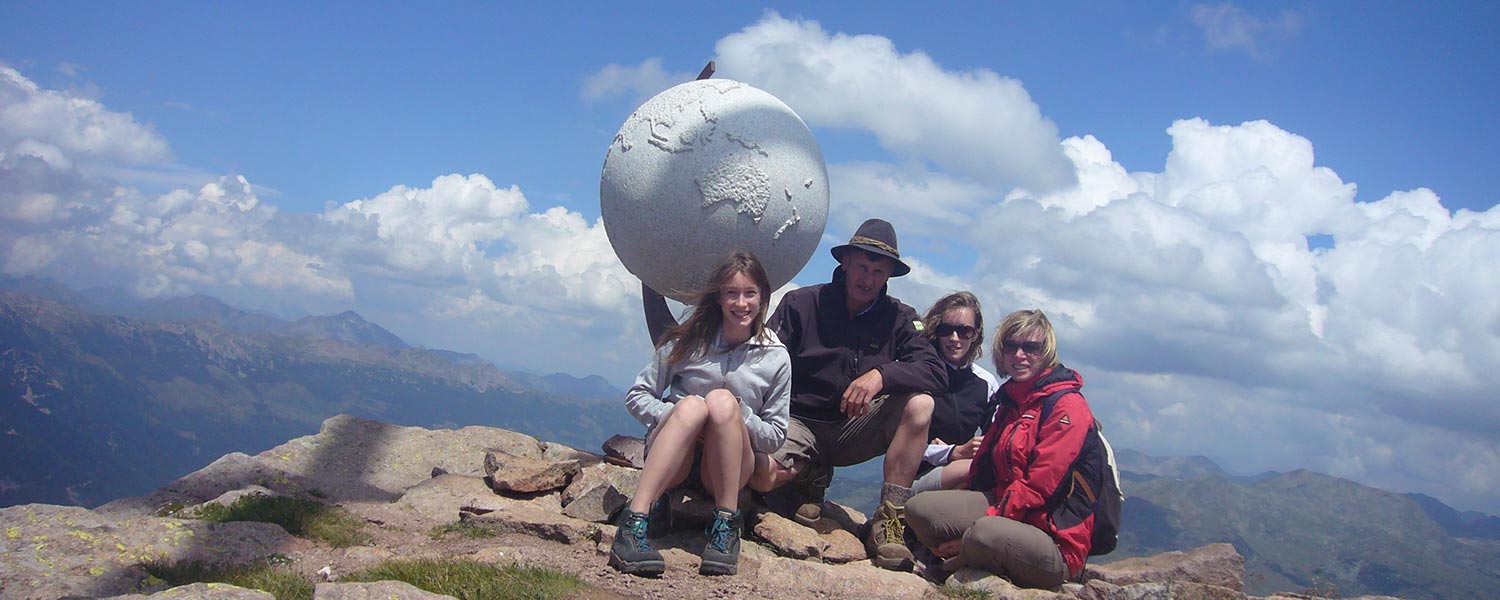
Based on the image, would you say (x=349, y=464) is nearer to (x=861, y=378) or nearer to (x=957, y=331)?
(x=861, y=378)

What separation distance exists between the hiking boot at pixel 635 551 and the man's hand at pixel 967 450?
2.46 metres

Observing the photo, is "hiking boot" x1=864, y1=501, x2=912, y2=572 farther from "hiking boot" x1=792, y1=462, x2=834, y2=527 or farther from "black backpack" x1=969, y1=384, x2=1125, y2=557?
"black backpack" x1=969, y1=384, x2=1125, y2=557

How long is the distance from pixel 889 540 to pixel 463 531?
9.08 feet

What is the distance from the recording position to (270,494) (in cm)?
652

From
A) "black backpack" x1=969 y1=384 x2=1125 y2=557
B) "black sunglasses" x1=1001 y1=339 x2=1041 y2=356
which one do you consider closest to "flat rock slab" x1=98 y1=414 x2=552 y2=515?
"black sunglasses" x1=1001 y1=339 x2=1041 y2=356

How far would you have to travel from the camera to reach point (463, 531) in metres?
5.87

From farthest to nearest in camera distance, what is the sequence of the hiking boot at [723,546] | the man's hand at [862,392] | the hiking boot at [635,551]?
the man's hand at [862,392] < the hiking boot at [723,546] < the hiking boot at [635,551]

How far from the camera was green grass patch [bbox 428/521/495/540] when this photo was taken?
5.77 metres

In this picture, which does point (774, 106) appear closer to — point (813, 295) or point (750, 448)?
point (813, 295)

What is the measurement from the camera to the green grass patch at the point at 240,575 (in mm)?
4111

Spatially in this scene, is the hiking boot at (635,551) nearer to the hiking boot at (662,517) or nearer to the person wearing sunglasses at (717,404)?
the person wearing sunglasses at (717,404)

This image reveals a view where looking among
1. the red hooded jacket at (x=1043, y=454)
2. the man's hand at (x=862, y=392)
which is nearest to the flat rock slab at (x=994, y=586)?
the red hooded jacket at (x=1043, y=454)

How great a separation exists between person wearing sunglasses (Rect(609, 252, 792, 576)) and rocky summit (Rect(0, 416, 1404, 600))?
31 cm

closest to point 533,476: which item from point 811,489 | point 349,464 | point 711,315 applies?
point 811,489
